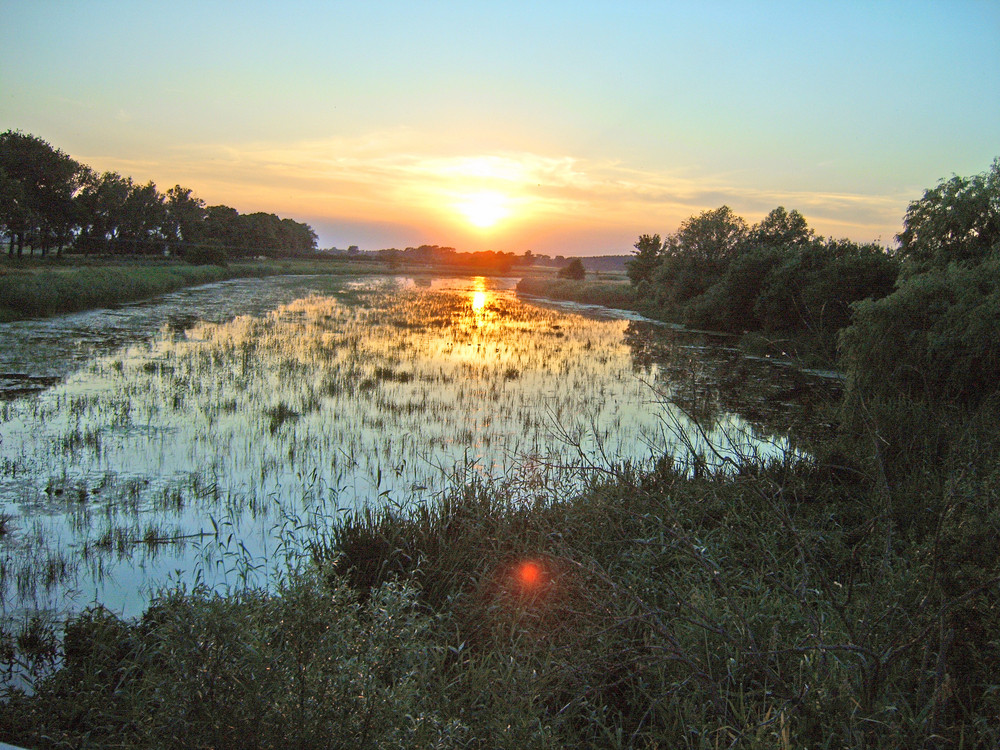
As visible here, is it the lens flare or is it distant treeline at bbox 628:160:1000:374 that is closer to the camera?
the lens flare

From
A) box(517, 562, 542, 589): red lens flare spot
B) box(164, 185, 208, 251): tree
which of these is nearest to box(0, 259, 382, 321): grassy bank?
box(517, 562, 542, 589): red lens flare spot

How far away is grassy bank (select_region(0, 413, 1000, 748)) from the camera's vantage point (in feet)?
8.17

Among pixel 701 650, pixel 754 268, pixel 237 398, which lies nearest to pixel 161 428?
pixel 237 398

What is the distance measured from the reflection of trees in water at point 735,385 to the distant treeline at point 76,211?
49262 millimetres

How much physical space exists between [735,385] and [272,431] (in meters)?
12.0

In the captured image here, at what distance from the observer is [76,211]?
56656 mm

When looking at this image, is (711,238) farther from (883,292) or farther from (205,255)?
(205,255)

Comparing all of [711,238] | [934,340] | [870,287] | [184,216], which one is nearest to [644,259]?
[711,238]

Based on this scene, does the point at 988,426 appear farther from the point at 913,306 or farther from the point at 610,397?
the point at 610,397

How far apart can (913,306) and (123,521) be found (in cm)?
1374

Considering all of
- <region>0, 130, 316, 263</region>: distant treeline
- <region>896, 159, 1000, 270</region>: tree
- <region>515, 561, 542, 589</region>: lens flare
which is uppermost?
<region>0, 130, 316, 263</region>: distant treeline

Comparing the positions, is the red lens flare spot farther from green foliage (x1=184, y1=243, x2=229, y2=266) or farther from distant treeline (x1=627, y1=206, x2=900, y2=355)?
green foliage (x1=184, y1=243, x2=229, y2=266)

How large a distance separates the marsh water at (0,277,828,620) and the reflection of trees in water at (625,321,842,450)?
0.13m

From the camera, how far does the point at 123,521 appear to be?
660cm
